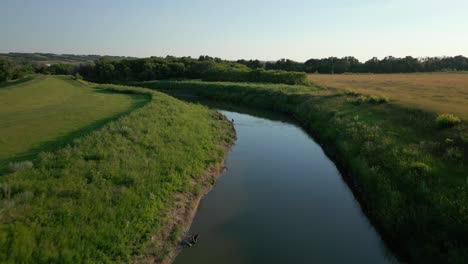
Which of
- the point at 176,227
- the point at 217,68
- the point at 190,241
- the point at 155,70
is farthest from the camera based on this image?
the point at 155,70

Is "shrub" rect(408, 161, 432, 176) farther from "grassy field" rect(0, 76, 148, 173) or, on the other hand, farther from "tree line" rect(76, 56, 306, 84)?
"tree line" rect(76, 56, 306, 84)

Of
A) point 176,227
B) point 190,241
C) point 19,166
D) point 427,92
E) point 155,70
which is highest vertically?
point 19,166

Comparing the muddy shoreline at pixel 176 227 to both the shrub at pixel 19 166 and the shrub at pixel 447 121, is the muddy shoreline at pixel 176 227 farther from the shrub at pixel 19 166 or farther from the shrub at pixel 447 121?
the shrub at pixel 447 121

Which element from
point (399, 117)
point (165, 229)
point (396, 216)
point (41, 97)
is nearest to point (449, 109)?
point (399, 117)

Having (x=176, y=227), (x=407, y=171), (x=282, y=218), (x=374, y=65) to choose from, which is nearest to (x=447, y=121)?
(x=407, y=171)

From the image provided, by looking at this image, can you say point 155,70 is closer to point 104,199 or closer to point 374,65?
point 374,65

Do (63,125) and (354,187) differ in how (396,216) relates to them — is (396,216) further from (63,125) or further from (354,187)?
(63,125)
